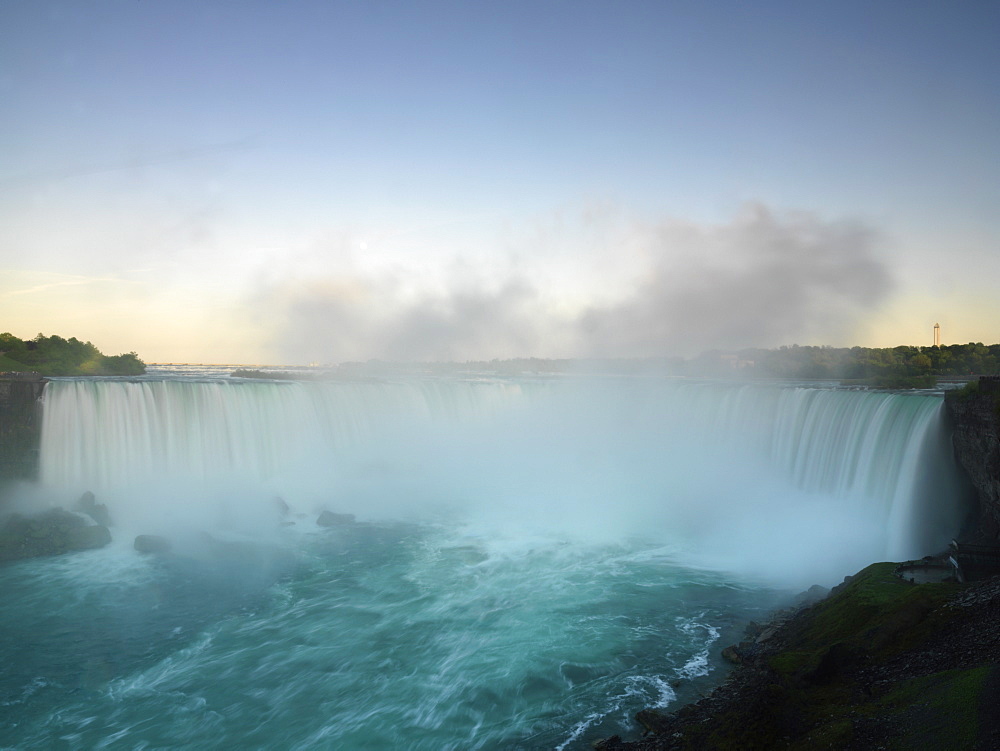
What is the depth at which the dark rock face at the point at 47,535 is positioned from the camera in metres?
18.6

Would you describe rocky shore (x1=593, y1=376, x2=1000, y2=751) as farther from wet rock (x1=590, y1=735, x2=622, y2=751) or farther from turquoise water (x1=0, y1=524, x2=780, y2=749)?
turquoise water (x1=0, y1=524, x2=780, y2=749)

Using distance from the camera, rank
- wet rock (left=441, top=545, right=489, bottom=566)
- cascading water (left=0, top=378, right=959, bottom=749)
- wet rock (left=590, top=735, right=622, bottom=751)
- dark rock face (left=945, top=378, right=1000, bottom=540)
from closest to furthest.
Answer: wet rock (left=590, top=735, right=622, bottom=751) → cascading water (left=0, top=378, right=959, bottom=749) → dark rock face (left=945, top=378, right=1000, bottom=540) → wet rock (left=441, top=545, right=489, bottom=566)

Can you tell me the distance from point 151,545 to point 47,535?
11.5 feet

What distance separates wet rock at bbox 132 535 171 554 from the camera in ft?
63.4

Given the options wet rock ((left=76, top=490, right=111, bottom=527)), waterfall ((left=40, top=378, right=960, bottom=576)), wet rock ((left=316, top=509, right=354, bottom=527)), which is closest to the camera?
waterfall ((left=40, top=378, right=960, bottom=576))

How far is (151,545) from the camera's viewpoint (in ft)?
63.6

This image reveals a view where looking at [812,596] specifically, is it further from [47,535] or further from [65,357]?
[65,357]

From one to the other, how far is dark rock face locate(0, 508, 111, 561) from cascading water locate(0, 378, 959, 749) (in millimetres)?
938

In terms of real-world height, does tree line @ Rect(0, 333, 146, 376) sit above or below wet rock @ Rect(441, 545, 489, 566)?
above

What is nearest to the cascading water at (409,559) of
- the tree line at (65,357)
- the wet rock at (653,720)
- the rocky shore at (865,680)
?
the wet rock at (653,720)

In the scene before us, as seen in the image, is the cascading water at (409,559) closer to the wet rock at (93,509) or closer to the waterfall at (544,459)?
the waterfall at (544,459)

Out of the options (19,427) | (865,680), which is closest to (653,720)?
(865,680)

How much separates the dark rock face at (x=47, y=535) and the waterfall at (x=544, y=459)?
210 centimetres

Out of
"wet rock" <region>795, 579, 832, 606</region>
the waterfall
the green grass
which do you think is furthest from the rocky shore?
the waterfall
